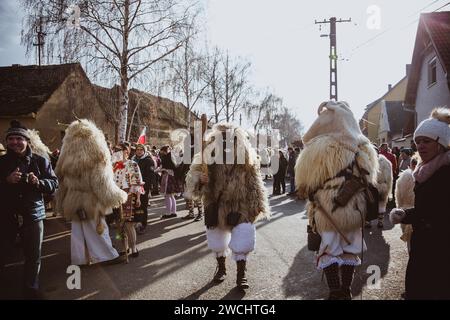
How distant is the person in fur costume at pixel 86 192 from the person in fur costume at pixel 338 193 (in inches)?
A: 122

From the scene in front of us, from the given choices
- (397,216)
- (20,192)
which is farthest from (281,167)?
(397,216)

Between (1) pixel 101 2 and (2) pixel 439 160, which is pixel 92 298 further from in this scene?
(1) pixel 101 2

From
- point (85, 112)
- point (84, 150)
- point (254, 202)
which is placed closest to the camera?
point (254, 202)

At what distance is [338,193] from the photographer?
3.78 meters

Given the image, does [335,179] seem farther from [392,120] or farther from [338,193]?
[392,120]

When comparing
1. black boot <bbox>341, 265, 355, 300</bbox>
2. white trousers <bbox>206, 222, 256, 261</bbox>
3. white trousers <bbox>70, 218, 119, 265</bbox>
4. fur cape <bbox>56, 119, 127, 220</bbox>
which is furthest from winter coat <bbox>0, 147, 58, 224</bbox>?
black boot <bbox>341, 265, 355, 300</bbox>

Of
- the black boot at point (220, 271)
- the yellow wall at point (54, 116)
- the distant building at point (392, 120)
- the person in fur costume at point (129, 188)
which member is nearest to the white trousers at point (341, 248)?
the black boot at point (220, 271)

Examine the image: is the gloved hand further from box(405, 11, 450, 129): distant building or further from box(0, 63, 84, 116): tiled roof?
box(0, 63, 84, 116): tiled roof

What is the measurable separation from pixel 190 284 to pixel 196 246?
2.08m

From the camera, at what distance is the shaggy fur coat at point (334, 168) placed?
3762mm

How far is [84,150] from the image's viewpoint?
5.63 m

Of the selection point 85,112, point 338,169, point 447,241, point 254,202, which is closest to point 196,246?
point 254,202

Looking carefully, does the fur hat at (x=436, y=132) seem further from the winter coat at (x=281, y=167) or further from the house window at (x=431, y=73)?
the house window at (x=431, y=73)

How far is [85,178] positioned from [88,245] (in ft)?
3.44
